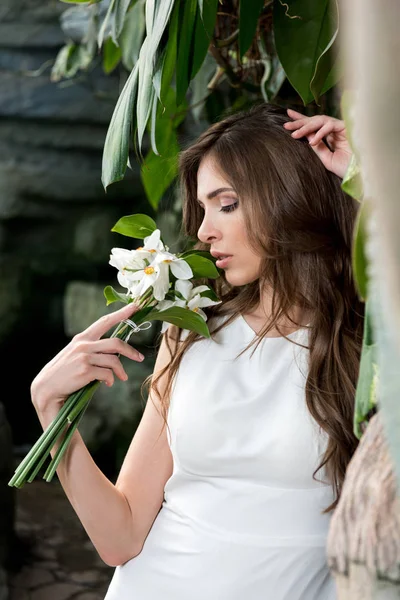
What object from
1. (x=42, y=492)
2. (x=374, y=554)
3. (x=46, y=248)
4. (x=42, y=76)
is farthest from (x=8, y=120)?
(x=374, y=554)

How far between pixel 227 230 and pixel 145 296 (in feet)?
0.54

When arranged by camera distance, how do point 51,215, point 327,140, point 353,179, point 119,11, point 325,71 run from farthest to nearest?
point 51,215 → point 119,11 → point 327,140 → point 325,71 → point 353,179

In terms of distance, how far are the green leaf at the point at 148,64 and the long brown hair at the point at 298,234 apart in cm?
27

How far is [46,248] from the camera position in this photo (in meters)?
4.02

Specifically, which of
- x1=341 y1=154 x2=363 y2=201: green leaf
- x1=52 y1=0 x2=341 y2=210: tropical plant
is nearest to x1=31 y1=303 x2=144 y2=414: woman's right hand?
x1=52 y1=0 x2=341 y2=210: tropical plant

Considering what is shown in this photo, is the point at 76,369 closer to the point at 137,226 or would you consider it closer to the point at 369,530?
the point at 137,226

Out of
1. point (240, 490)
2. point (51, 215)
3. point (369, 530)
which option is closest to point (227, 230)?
point (240, 490)

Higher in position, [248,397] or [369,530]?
[369,530]

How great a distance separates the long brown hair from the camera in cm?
124

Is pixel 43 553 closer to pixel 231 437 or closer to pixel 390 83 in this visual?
pixel 231 437

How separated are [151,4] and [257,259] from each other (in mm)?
433

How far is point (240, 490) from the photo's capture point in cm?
121

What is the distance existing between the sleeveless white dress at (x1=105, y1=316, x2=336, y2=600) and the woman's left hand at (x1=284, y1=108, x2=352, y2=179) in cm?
27

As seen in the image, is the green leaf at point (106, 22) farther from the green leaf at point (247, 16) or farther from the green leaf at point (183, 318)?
the green leaf at point (183, 318)
